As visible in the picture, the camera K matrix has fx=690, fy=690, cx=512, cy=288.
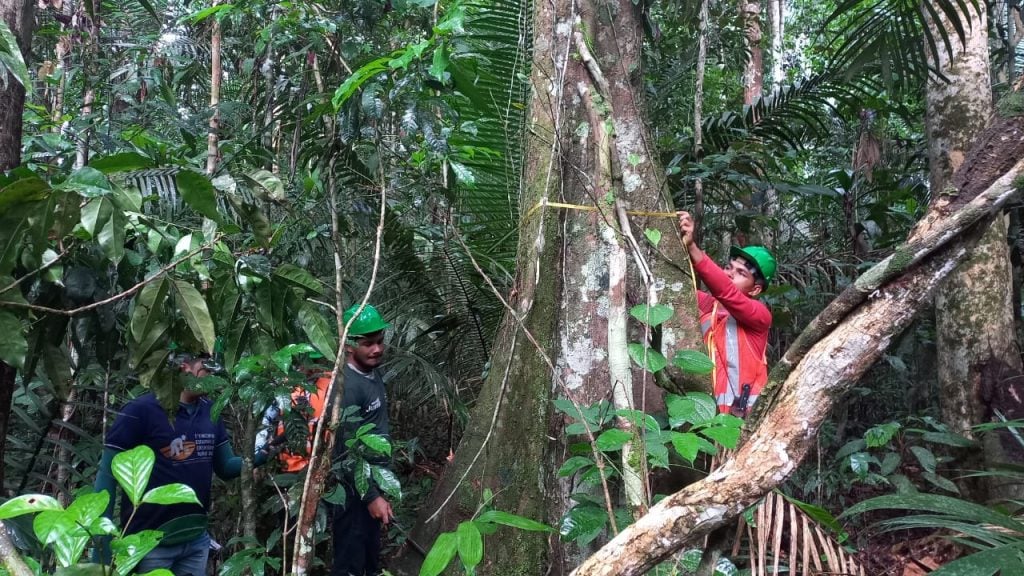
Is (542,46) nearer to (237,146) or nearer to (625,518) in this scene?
(625,518)

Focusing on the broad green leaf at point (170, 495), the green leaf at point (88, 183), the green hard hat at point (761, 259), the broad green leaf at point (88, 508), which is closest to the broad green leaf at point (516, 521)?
the broad green leaf at point (170, 495)

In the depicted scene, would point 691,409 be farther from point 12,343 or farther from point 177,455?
point 177,455

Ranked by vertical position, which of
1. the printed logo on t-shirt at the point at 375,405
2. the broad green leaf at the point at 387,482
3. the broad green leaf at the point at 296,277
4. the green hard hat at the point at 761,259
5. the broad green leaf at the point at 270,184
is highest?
the broad green leaf at the point at 270,184

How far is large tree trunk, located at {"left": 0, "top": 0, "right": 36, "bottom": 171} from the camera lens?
1.88 meters

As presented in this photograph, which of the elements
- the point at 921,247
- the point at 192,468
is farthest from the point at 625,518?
the point at 192,468

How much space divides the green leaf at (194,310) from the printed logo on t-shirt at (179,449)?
1387 mm

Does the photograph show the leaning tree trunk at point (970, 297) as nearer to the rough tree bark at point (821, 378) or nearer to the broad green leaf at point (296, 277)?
the rough tree bark at point (821, 378)

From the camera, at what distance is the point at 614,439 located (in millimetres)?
A: 1592

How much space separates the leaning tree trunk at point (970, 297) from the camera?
3.53 metres

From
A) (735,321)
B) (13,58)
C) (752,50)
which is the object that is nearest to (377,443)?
(13,58)

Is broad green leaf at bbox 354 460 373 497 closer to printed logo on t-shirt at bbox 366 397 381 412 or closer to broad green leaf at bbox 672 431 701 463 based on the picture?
printed logo on t-shirt at bbox 366 397 381 412

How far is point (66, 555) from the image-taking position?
1.02 meters

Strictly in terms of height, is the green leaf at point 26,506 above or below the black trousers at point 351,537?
above

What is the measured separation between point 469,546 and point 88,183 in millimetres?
1203
